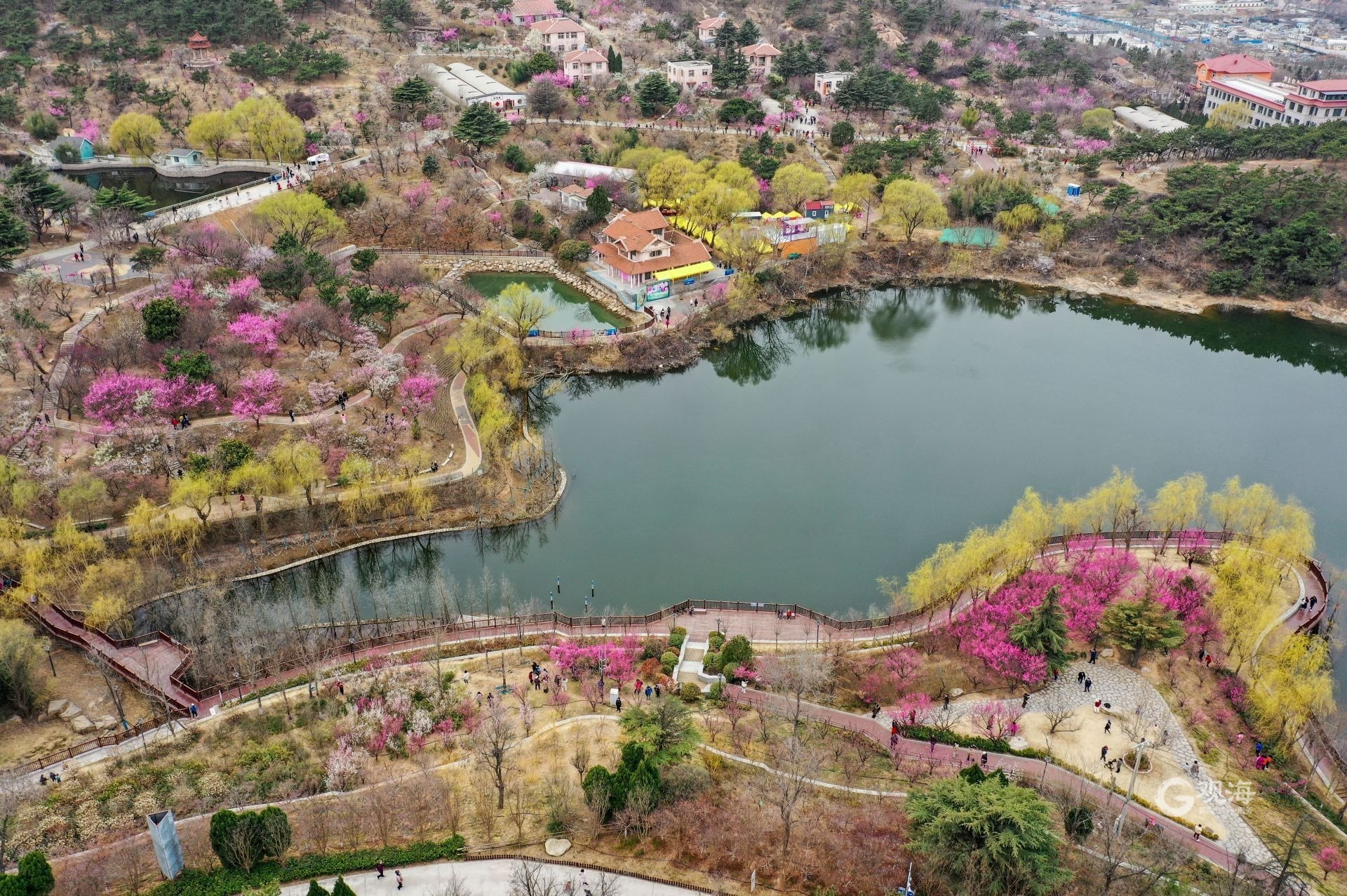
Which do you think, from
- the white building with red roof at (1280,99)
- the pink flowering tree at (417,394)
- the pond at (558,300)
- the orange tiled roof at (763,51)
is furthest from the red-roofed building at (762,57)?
the pink flowering tree at (417,394)

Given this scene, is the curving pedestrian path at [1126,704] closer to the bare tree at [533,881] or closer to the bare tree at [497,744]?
the bare tree at [497,744]

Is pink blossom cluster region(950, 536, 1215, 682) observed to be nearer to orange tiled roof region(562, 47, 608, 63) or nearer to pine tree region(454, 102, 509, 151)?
Result: pine tree region(454, 102, 509, 151)

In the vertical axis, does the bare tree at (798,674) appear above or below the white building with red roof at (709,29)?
below

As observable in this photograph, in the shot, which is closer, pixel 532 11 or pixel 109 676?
pixel 109 676

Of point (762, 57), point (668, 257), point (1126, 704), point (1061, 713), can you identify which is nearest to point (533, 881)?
point (1061, 713)

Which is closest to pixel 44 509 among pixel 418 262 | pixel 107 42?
pixel 418 262

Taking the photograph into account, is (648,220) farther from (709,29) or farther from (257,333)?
(709,29)

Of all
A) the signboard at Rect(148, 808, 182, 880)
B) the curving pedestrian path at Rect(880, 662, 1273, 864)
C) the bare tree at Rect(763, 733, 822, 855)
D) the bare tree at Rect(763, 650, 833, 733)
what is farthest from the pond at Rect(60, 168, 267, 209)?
the curving pedestrian path at Rect(880, 662, 1273, 864)

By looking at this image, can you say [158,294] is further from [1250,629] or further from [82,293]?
[1250,629]
